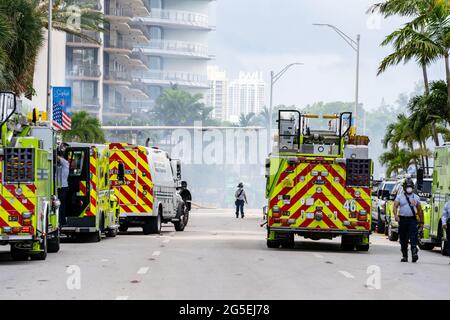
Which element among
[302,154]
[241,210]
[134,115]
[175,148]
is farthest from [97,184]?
[175,148]

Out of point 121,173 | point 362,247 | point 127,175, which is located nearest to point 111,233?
point 121,173

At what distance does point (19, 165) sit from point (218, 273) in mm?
4690

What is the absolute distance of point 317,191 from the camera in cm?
2816

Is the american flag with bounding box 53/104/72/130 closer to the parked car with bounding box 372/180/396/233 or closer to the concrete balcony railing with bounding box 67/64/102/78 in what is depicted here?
the parked car with bounding box 372/180/396/233

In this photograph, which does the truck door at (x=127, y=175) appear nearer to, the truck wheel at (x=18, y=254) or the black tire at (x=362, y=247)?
the black tire at (x=362, y=247)

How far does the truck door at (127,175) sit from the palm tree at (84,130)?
1501 inches

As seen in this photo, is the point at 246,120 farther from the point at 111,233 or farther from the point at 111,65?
the point at 111,233

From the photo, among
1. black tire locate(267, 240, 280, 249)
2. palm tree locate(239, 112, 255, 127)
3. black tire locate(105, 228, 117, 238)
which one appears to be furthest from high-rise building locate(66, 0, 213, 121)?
black tire locate(267, 240, 280, 249)

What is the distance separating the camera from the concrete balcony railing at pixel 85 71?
371 feet

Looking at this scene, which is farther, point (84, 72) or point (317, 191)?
point (84, 72)

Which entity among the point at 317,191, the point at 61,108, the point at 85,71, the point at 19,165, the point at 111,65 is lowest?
the point at 317,191

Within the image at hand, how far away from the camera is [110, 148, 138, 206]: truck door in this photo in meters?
35.6

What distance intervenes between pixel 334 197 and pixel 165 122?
155749 mm

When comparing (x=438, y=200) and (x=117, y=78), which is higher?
(x=117, y=78)
